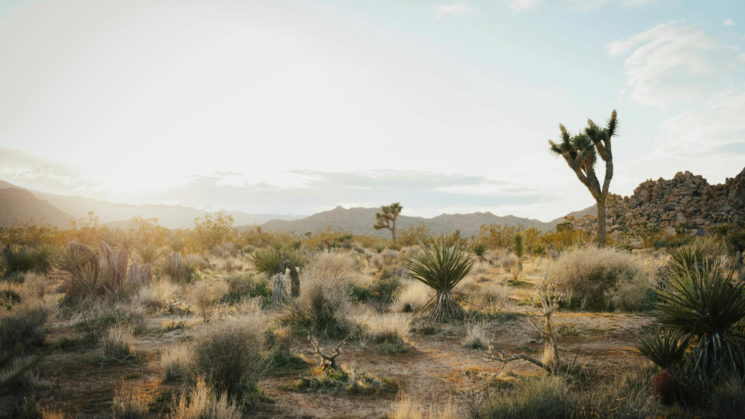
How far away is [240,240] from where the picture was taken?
101 ft

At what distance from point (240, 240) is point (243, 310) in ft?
72.6

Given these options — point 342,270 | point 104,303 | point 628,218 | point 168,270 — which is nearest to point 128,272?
point 104,303

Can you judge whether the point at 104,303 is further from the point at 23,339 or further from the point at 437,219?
the point at 437,219

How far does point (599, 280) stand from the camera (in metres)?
11.4

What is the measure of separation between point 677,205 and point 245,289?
5968 cm

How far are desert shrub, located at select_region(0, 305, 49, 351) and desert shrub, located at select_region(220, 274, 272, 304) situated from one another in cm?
487

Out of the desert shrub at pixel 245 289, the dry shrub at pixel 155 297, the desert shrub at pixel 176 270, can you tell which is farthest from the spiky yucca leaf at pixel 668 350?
the desert shrub at pixel 176 270

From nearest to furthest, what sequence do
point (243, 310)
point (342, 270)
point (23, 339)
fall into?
1. point (23, 339)
2. point (243, 310)
3. point (342, 270)

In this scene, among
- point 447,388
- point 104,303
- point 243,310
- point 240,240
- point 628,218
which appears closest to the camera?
point 447,388

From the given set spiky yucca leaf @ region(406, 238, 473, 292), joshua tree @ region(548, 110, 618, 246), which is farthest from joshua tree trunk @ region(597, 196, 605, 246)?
spiky yucca leaf @ region(406, 238, 473, 292)

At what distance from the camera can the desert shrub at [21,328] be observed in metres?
7.45

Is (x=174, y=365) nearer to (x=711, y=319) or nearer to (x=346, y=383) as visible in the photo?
(x=346, y=383)

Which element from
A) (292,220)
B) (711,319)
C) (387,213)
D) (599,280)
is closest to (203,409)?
(711,319)

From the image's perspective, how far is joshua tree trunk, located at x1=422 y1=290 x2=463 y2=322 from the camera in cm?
1027
